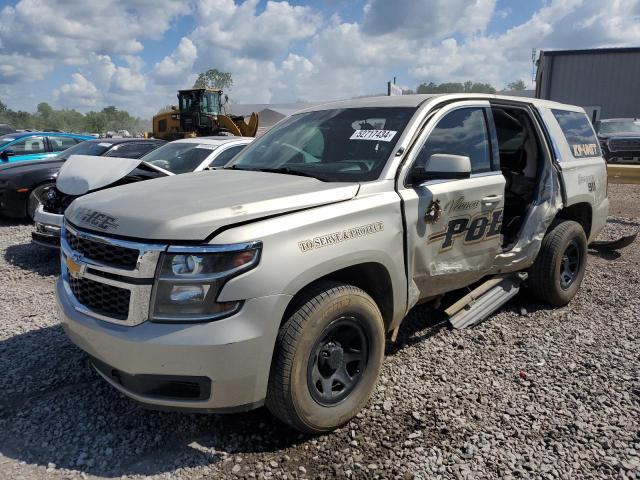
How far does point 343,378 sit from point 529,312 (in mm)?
2575

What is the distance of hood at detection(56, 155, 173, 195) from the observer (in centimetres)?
544

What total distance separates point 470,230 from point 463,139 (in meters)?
0.69

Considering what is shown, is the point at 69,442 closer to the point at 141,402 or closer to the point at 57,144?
the point at 141,402

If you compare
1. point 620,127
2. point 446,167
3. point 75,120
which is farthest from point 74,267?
point 75,120

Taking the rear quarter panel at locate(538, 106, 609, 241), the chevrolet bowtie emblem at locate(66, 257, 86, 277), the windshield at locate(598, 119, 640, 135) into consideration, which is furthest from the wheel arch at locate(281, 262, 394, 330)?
the windshield at locate(598, 119, 640, 135)

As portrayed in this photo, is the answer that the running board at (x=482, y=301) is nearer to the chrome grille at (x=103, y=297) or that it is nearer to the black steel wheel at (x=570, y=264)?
the black steel wheel at (x=570, y=264)

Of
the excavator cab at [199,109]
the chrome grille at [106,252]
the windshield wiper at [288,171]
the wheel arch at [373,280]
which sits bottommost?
the wheel arch at [373,280]

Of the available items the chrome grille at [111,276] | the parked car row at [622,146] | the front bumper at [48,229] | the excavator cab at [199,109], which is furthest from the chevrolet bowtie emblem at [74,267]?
the excavator cab at [199,109]

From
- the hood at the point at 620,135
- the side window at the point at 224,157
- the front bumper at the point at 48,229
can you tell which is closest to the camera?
the front bumper at the point at 48,229

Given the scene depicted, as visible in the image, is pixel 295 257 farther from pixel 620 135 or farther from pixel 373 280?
pixel 620 135

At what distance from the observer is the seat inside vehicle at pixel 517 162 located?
4559mm

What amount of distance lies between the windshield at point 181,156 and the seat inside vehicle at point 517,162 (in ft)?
13.4

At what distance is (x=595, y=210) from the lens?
511cm

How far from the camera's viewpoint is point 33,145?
1131 centimetres
